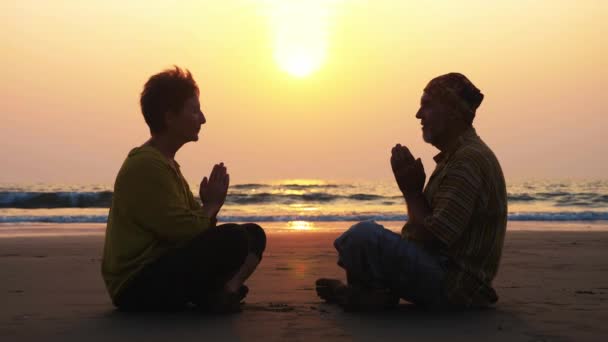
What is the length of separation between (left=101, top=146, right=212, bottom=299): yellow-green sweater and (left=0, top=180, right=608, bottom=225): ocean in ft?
60.8

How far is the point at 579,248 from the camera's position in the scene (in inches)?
447

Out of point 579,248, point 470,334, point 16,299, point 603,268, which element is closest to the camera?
point 470,334

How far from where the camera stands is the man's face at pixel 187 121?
501 centimetres

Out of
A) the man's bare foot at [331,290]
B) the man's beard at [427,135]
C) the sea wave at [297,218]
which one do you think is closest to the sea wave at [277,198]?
the sea wave at [297,218]

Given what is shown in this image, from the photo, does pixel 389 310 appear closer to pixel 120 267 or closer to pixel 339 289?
pixel 339 289

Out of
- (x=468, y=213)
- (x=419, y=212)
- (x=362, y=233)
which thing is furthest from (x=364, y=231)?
(x=468, y=213)

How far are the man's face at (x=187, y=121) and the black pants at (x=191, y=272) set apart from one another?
0.60 m

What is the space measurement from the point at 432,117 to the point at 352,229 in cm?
84

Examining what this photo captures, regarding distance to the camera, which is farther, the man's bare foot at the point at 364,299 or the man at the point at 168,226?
the man's bare foot at the point at 364,299

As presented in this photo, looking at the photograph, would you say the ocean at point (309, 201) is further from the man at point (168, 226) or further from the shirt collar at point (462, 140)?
the shirt collar at point (462, 140)

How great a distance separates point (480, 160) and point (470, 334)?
3.39 feet

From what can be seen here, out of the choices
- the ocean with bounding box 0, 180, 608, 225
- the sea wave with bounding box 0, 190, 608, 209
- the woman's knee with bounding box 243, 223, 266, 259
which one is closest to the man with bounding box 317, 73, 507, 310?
the woman's knee with bounding box 243, 223, 266, 259

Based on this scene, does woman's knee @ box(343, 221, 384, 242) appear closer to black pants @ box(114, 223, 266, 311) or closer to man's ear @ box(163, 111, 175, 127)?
black pants @ box(114, 223, 266, 311)

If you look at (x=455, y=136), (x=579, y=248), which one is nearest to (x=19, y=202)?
(x=579, y=248)
